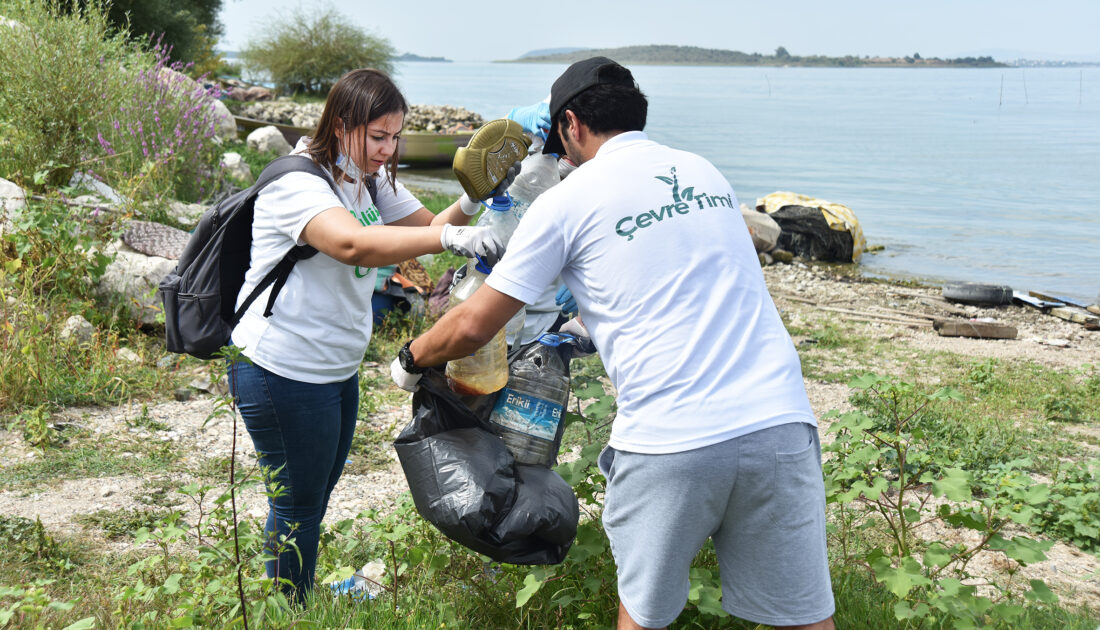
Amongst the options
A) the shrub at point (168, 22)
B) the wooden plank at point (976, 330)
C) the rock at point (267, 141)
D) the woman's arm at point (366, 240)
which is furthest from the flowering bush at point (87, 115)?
the wooden plank at point (976, 330)

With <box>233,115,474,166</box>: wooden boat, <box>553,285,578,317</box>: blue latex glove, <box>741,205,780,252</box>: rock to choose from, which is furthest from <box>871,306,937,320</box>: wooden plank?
<box>233,115,474,166</box>: wooden boat

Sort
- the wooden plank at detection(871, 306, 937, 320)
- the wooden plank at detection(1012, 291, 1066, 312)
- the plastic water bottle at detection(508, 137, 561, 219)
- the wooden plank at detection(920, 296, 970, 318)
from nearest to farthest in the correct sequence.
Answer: the plastic water bottle at detection(508, 137, 561, 219) < the wooden plank at detection(871, 306, 937, 320) < the wooden plank at detection(920, 296, 970, 318) < the wooden plank at detection(1012, 291, 1066, 312)

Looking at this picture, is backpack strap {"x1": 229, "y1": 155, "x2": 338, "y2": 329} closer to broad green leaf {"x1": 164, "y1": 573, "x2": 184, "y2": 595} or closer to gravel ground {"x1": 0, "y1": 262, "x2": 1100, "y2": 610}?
gravel ground {"x1": 0, "y1": 262, "x2": 1100, "y2": 610}

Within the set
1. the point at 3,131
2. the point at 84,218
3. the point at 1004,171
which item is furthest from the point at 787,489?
the point at 1004,171

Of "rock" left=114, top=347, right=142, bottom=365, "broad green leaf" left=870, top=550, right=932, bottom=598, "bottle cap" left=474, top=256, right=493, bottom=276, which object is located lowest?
"rock" left=114, top=347, right=142, bottom=365

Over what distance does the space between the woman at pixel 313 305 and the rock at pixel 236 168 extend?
381 inches

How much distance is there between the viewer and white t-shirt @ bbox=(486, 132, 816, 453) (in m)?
1.89

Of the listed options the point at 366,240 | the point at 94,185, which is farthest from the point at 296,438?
the point at 94,185

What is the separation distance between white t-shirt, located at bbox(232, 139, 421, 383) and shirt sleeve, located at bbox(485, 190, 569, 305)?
701 mm

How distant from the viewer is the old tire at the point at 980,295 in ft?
36.8

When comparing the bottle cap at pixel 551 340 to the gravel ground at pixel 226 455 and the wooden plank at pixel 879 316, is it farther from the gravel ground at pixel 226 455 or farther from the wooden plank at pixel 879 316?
the wooden plank at pixel 879 316

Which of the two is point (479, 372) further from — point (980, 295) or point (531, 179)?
point (980, 295)

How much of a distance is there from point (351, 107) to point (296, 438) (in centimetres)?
104

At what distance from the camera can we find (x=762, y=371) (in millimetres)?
1922
